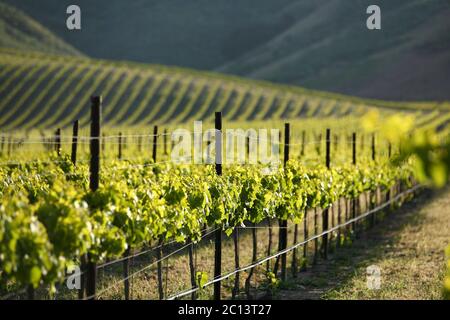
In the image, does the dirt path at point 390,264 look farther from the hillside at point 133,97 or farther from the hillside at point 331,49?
the hillside at point 331,49

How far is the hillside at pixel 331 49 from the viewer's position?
116812 mm

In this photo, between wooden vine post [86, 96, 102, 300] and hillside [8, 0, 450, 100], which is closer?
wooden vine post [86, 96, 102, 300]

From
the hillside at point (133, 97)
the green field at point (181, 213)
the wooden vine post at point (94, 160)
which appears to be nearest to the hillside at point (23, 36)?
the hillside at point (133, 97)

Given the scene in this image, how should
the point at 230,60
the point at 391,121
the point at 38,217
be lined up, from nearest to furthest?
1. the point at 391,121
2. the point at 38,217
3. the point at 230,60

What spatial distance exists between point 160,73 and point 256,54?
8802cm

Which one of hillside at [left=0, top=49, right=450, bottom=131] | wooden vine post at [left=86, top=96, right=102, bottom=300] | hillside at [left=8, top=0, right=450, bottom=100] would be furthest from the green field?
hillside at [left=8, top=0, right=450, bottom=100]

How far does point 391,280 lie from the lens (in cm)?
1252

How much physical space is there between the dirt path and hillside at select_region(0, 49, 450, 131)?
47.0 m

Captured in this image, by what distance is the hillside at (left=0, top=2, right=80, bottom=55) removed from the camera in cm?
13788

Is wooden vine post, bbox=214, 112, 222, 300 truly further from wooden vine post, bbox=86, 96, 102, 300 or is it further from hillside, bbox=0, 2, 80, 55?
hillside, bbox=0, 2, 80, 55

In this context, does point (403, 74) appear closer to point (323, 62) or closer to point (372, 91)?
Answer: point (372, 91)

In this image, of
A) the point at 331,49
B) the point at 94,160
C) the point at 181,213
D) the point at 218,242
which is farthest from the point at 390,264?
the point at 331,49

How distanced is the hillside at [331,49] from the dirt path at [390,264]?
289ft
